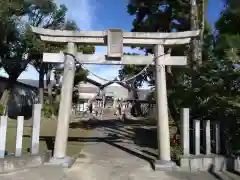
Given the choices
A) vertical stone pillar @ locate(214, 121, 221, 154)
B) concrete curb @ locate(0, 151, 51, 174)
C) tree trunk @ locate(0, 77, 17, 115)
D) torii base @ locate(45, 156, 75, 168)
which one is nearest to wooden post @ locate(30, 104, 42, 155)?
concrete curb @ locate(0, 151, 51, 174)

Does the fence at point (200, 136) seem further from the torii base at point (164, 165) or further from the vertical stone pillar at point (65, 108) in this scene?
the vertical stone pillar at point (65, 108)

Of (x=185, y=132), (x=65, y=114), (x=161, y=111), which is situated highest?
(x=161, y=111)

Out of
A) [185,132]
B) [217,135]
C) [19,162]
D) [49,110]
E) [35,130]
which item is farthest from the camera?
[49,110]

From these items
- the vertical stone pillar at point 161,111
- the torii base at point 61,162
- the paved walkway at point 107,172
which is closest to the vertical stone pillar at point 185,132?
the vertical stone pillar at point 161,111

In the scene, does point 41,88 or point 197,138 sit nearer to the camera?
point 197,138

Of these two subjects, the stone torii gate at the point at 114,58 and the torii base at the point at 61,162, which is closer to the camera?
the torii base at the point at 61,162

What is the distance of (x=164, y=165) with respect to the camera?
6422mm

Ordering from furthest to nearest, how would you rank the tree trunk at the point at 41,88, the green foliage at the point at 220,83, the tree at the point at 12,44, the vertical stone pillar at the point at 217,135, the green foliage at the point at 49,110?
the tree trunk at the point at 41,88, the green foliage at the point at 49,110, the tree at the point at 12,44, the vertical stone pillar at the point at 217,135, the green foliage at the point at 220,83

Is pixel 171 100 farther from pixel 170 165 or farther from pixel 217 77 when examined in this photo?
pixel 170 165

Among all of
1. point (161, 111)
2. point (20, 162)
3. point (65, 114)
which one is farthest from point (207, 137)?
point (20, 162)

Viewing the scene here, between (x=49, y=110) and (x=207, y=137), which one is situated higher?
(x=49, y=110)

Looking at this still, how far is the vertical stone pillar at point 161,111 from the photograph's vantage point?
6.65 m

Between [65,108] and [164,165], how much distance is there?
2.88 metres

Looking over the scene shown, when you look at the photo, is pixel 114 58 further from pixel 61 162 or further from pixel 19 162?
pixel 19 162
